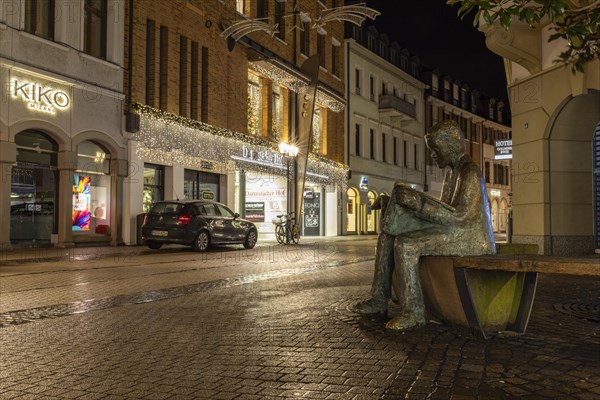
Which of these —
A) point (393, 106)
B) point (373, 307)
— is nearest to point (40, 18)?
point (373, 307)

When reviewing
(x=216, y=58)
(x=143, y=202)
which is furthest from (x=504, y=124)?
(x=143, y=202)

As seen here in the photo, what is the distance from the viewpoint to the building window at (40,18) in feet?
60.4

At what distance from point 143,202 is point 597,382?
20.8 metres

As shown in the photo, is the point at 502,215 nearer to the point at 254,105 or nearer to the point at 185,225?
the point at 254,105

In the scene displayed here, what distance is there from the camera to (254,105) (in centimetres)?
3062

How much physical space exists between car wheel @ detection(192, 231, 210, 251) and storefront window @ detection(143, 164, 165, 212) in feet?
16.6

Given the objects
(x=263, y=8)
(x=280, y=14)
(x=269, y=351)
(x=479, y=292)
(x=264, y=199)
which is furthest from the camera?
(x=280, y=14)

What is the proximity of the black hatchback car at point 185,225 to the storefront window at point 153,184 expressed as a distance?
4.29 meters

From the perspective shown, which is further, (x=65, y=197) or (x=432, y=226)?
(x=65, y=197)

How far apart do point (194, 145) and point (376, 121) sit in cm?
2241

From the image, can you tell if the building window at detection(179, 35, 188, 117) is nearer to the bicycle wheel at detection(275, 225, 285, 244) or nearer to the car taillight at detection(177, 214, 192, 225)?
the bicycle wheel at detection(275, 225, 285, 244)

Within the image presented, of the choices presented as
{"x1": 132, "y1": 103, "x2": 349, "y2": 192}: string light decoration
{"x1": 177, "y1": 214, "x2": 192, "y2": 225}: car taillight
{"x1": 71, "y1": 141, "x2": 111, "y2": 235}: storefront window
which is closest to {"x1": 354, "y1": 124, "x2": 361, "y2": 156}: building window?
{"x1": 132, "y1": 103, "x2": 349, "y2": 192}: string light decoration

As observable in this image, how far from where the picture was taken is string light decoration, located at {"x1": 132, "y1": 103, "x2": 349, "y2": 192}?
22905 mm

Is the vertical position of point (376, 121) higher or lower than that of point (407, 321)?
higher
